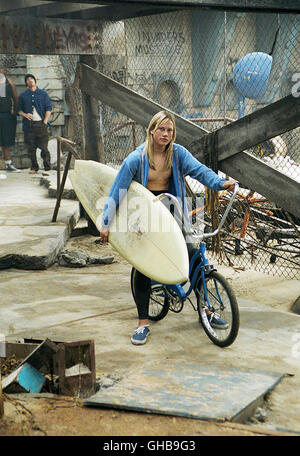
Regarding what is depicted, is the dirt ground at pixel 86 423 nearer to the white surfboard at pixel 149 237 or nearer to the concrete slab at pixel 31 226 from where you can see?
the white surfboard at pixel 149 237

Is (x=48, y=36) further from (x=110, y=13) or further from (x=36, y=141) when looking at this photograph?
(x=36, y=141)

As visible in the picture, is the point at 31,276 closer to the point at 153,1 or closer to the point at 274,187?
the point at 274,187

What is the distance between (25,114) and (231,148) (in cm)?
854

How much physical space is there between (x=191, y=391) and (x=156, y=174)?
1.87 metres

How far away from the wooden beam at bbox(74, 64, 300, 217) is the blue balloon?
372 cm

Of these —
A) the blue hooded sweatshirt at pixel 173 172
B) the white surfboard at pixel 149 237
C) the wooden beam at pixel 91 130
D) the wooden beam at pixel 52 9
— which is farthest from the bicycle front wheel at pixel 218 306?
the wooden beam at pixel 91 130

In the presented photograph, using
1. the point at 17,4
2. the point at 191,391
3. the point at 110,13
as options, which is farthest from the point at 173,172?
the point at 110,13

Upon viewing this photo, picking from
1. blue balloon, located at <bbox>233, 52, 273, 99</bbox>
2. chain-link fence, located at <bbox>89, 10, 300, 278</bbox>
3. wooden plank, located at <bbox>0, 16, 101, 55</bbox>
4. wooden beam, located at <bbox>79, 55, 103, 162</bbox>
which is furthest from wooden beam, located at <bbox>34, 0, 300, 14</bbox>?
chain-link fence, located at <bbox>89, 10, 300, 278</bbox>

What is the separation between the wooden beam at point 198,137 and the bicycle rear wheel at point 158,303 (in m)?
1.27

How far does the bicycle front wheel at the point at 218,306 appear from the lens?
452cm

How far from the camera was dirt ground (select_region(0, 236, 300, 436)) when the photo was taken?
309cm

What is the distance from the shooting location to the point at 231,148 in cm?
576

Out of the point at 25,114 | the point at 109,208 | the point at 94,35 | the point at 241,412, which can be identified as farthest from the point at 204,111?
the point at 241,412

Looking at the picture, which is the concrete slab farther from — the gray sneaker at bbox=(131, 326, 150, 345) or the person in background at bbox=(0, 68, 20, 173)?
the gray sneaker at bbox=(131, 326, 150, 345)
